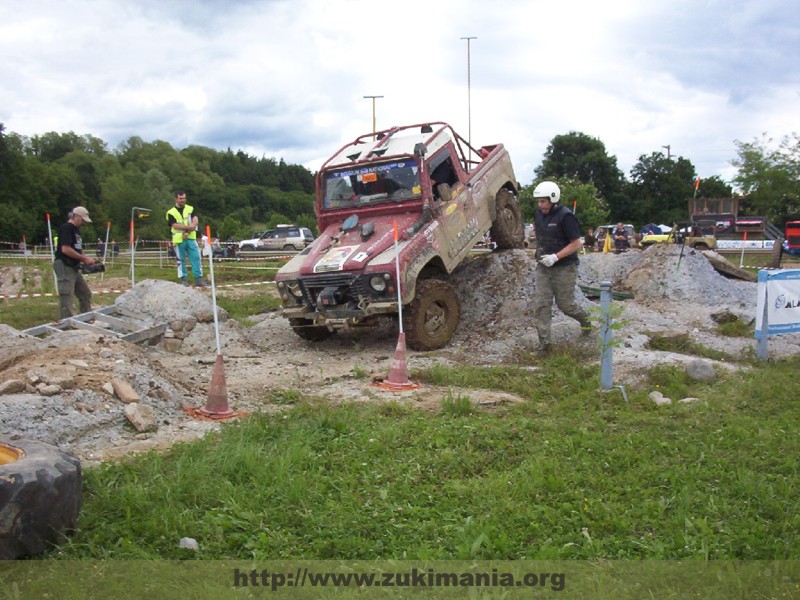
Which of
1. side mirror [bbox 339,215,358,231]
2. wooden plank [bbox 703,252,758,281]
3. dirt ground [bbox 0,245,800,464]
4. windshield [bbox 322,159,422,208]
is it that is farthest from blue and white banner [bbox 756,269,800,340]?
side mirror [bbox 339,215,358,231]

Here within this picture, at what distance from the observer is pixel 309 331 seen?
1026cm

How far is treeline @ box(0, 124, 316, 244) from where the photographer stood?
181 feet

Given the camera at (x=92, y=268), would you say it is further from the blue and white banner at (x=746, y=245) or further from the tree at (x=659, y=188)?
the tree at (x=659, y=188)

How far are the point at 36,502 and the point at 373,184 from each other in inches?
283

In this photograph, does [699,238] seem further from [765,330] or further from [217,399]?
[217,399]

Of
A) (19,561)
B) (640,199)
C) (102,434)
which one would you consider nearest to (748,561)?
(19,561)

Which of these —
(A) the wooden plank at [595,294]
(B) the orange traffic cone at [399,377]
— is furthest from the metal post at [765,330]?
(B) the orange traffic cone at [399,377]

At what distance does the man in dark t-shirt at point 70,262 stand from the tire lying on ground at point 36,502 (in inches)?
248

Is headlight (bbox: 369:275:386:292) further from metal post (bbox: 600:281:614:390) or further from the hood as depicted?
metal post (bbox: 600:281:614:390)

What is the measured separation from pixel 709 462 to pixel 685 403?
1.72 meters

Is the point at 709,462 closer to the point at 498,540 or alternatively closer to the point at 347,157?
the point at 498,540

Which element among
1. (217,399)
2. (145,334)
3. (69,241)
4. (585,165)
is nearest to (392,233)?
(145,334)

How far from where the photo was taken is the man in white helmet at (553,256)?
8.32 m

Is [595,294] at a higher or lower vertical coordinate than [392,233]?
lower
